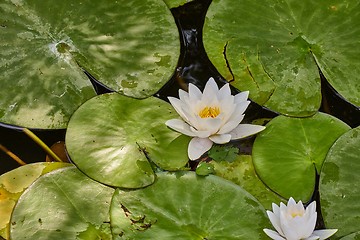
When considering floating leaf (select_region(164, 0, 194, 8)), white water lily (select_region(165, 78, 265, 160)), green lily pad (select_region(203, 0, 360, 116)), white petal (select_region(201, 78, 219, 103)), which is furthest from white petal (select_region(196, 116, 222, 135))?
floating leaf (select_region(164, 0, 194, 8))

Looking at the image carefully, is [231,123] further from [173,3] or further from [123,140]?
[173,3]

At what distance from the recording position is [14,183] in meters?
1.97

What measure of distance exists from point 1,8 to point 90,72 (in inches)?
19.9

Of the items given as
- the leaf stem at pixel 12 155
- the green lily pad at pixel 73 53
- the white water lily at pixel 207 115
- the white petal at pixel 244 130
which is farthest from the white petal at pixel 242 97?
the leaf stem at pixel 12 155

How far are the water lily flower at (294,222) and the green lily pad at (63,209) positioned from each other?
0.61 metres

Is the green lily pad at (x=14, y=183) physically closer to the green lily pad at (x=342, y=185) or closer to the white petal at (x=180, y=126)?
the white petal at (x=180, y=126)

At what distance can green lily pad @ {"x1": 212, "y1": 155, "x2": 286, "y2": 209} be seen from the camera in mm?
1968

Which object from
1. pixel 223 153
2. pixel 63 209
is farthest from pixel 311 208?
pixel 63 209

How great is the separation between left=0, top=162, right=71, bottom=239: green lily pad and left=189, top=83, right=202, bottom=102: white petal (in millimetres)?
564

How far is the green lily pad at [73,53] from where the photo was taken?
6.89ft

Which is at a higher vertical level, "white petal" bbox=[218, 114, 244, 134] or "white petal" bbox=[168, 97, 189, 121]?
"white petal" bbox=[168, 97, 189, 121]

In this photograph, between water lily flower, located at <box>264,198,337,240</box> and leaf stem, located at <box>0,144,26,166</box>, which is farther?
leaf stem, located at <box>0,144,26,166</box>

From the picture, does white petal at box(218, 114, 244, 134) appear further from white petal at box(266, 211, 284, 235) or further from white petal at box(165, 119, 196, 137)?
white petal at box(266, 211, 284, 235)

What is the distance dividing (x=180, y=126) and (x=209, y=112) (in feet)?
0.43
